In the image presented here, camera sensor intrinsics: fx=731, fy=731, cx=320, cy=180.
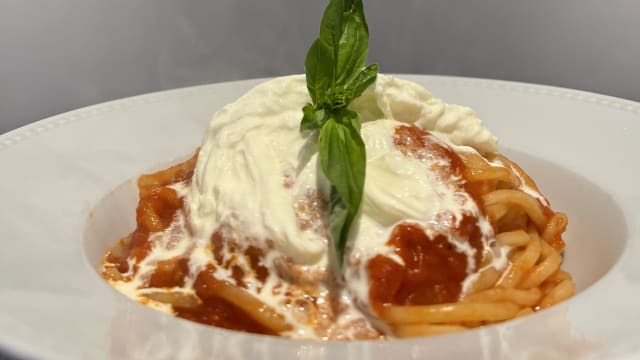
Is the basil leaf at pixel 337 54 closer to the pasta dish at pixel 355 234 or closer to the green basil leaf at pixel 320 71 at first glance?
the green basil leaf at pixel 320 71

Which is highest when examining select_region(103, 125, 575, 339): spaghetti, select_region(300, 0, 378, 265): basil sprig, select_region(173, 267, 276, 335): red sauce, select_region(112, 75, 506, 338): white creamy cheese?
select_region(300, 0, 378, 265): basil sprig

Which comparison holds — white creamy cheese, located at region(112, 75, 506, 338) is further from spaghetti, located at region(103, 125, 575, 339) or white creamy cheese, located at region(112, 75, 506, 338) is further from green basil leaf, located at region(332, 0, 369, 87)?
green basil leaf, located at region(332, 0, 369, 87)

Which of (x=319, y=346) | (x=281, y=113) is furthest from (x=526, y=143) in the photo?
(x=319, y=346)

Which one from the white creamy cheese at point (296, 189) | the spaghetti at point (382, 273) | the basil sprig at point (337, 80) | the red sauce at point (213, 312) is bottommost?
the red sauce at point (213, 312)

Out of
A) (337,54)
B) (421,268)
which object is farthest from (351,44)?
(421,268)

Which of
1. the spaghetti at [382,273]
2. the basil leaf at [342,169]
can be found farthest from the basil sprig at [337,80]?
the spaghetti at [382,273]

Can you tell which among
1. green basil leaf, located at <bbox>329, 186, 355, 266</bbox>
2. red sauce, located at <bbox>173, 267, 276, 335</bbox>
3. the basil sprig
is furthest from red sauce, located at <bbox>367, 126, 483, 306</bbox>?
red sauce, located at <bbox>173, 267, 276, 335</bbox>

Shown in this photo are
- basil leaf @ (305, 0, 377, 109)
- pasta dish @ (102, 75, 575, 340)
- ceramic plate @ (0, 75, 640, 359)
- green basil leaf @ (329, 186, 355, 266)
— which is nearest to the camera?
ceramic plate @ (0, 75, 640, 359)
